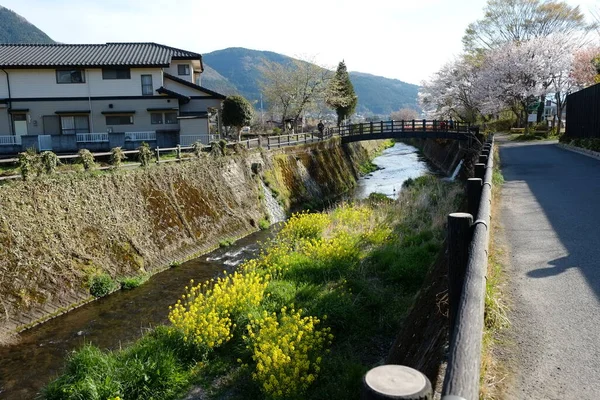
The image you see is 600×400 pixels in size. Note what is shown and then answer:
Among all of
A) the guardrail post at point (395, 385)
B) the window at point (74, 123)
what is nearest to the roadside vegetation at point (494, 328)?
the guardrail post at point (395, 385)

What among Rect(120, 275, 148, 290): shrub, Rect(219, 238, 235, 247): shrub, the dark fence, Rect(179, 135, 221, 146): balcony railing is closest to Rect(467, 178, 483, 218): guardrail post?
Rect(120, 275, 148, 290): shrub

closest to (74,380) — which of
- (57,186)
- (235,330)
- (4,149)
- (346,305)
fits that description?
(235,330)

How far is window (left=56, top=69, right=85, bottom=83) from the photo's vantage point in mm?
27797

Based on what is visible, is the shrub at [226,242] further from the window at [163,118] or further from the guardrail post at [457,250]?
→ the guardrail post at [457,250]

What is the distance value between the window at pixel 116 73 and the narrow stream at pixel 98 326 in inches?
676

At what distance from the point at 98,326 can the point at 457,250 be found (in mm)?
9496

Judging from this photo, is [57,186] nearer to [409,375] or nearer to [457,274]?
[457,274]

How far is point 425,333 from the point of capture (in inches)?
211

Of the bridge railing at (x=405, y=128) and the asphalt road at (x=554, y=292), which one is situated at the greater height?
the bridge railing at (x=405, y=128)

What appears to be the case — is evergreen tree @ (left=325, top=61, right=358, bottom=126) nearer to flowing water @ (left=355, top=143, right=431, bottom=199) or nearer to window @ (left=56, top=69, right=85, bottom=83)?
flowing water @ (left=355, top=143, right=431, bottom=199)

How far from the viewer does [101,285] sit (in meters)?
12.8

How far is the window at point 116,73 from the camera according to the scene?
2825cm

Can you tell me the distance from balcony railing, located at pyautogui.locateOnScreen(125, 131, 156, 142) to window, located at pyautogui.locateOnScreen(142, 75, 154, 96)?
11.1 feet

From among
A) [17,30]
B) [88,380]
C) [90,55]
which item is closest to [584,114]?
[88,380]
